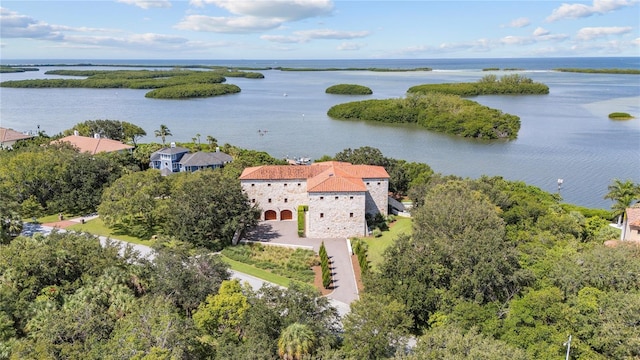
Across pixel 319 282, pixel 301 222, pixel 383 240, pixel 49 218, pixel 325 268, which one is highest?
pixel 301 222

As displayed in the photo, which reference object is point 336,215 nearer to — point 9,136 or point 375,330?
point 375,330

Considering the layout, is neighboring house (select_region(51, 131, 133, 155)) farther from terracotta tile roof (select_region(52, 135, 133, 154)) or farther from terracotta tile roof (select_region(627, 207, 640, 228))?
terracotta tile roof (select_region(627, 207, 640, 228))

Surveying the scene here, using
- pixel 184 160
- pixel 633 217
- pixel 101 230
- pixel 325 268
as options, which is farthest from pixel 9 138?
pixel 633 217

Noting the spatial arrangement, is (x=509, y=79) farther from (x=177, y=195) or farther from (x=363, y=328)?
(x=363, y=328)

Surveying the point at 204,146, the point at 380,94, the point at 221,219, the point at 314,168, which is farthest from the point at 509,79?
the point at 221,219

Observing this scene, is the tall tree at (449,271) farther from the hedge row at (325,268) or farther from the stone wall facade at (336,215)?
the stone wall facade at (336,215)

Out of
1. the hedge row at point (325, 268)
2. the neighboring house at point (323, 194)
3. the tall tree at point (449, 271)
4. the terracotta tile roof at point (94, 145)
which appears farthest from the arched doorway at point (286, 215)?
the terracotta tile roof at point (94, 145)

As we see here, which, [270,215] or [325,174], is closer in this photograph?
[325,174]
